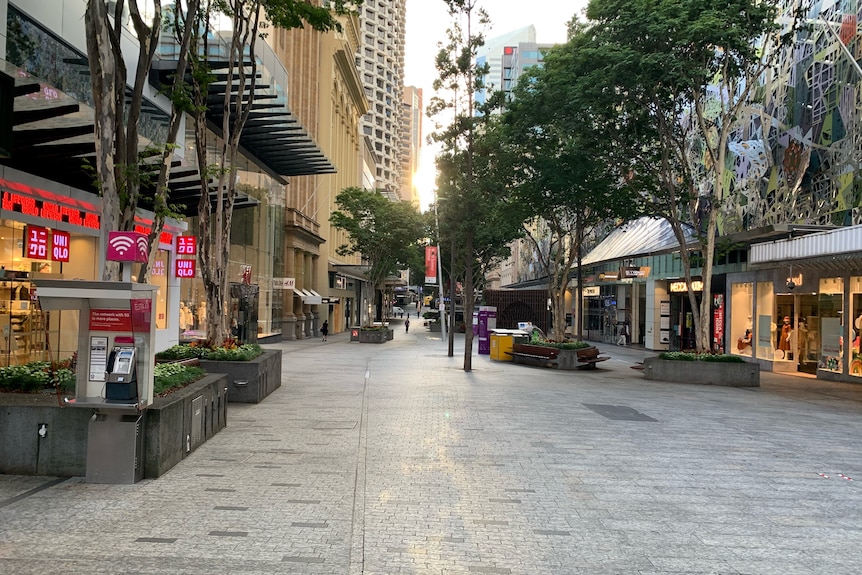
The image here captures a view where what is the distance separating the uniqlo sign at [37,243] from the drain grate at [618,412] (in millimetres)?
13292

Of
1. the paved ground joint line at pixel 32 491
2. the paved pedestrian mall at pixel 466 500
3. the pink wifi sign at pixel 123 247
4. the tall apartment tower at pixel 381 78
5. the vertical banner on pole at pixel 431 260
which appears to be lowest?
the paved pedestrian mall at pixel 466 500

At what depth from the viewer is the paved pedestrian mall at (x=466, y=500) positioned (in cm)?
550

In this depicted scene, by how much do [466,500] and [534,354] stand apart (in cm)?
1898

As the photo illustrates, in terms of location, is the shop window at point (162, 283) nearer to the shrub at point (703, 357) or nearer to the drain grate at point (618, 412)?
the drain grate at point (618, 412)

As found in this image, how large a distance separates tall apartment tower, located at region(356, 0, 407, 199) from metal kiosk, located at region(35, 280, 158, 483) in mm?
106312

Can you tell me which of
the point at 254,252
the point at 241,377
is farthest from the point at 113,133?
the point at 254,252

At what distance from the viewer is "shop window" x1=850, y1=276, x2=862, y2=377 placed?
845 inches

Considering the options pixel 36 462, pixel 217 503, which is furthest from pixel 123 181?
pixel 217 503

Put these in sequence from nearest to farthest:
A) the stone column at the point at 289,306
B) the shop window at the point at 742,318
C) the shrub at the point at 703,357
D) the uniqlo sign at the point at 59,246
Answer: the uniqlo sign at the point at 59,246
the shrub at the point at 703,357
the shop window at the point at 742,318
the stone column at the point at 289,306

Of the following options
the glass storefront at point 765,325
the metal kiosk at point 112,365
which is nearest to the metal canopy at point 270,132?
the metal kiosk at point 112,365

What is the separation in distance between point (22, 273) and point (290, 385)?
678 centimetres

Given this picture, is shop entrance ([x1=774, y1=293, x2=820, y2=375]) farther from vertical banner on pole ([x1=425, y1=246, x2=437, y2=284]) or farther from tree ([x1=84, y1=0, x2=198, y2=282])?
vertical banner on pole ([x1=425, y1=246, x2=437, y2=284])

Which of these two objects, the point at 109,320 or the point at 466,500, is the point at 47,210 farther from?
the point at 466,500

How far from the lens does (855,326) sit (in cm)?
2162
